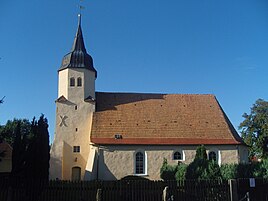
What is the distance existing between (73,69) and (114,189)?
826 inches

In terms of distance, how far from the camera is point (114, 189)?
17078 mm

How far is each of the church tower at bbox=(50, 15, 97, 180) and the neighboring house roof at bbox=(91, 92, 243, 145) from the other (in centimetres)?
155

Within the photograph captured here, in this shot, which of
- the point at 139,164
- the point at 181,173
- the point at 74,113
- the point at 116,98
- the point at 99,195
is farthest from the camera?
the point at 116,98

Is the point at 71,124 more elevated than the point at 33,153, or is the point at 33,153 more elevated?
the point at 71,124

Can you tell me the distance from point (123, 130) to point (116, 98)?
5119mm

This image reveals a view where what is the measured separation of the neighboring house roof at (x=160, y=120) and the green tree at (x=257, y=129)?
28.7ft

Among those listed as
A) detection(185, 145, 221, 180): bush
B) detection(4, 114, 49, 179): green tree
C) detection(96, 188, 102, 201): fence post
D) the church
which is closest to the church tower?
the church

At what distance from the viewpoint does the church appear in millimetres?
31844

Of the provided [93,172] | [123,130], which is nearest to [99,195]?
[93,172]

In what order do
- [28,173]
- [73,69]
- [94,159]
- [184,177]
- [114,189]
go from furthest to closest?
[73,69], [94,159], [184,177], [28,173], [114,189]

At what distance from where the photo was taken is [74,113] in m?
34.7

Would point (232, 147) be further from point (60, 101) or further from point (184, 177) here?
point (60, 101)

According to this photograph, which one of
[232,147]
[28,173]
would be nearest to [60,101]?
[28,173]

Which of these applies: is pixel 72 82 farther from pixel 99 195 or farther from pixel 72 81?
pixel 99 195
